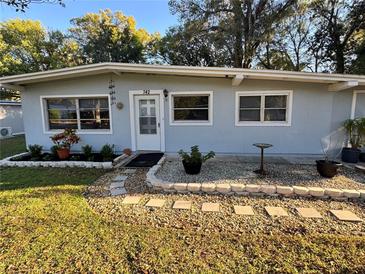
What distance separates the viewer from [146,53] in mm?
18562

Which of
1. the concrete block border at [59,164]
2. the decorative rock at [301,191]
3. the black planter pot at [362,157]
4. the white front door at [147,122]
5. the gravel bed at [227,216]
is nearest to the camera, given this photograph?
the gravel bed at [227,216]

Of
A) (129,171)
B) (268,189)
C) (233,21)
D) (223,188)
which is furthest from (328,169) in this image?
(233,21)

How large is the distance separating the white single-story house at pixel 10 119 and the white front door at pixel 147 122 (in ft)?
35.1

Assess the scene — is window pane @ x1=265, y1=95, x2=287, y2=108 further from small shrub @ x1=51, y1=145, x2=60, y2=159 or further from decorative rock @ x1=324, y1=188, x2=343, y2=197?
small shrub @ x1=51, y1=145, x2=60, y2=159

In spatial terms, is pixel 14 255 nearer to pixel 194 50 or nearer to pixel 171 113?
pixel 171 113

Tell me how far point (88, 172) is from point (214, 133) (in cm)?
381

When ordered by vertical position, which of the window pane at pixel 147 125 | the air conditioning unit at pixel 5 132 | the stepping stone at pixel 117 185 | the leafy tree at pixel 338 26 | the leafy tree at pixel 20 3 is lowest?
the stepping stone at pixel 117 185

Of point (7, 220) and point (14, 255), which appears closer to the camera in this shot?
point (14, 255)

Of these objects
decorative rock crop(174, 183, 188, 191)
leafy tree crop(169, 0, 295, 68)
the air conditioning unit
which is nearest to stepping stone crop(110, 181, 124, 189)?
decorative rock crop(174, 183, 188, 191)

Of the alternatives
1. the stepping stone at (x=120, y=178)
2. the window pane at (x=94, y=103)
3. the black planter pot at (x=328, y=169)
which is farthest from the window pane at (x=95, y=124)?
the black planter pot at (x=328, y=169)

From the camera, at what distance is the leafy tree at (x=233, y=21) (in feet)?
34.5

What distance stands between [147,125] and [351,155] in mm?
6074

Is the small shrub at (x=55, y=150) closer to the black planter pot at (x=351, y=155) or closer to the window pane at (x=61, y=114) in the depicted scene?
the window pane at (x=61, y=114)

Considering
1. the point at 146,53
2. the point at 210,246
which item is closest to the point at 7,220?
the point at 210,246
